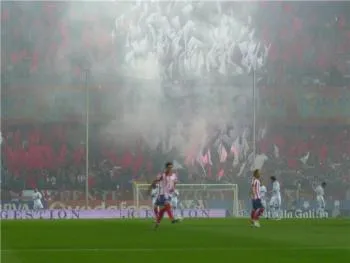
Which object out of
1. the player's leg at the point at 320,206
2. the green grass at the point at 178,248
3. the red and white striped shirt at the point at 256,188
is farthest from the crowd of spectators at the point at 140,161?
the green grass at the point at 178,248

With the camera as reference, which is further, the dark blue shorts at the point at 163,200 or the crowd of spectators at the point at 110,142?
the crowd of spectators at the point at 110,142

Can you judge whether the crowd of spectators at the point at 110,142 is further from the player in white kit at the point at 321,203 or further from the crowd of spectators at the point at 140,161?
the player in white kit at the point at 321,203

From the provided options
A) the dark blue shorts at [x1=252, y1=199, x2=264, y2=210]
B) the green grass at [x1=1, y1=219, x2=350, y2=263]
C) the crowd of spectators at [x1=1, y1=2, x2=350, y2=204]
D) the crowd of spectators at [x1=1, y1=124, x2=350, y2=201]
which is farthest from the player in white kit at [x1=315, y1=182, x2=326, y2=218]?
the green grass at [x1=1, y1=219, x2=350, y2=263]

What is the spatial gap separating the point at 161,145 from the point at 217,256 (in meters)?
39.2

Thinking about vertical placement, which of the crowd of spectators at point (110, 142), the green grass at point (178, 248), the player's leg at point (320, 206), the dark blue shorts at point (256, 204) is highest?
the crowd of spectators at point (110, 142)

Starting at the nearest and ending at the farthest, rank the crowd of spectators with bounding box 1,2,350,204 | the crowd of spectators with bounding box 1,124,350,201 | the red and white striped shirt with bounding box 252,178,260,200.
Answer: the red and white striped shirt with bounding box 252,178,260,200, the crowd of spectators with bounding box 1,124,350,201, the crowd of spectators with bounding box 1,2,350,204

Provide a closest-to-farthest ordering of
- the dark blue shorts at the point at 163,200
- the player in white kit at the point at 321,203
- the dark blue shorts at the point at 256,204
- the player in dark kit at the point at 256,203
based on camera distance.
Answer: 1. the dark blue shorts at the point at 163,200
2. the player in dark kit at the point at 256,203
3. the dark blue shorts at the point at 256,204
4. the player in white kit at the point at 321,203

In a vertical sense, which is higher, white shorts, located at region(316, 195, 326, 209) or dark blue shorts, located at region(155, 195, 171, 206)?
dark blue shorts, located at region(155, 195, 171, 206)

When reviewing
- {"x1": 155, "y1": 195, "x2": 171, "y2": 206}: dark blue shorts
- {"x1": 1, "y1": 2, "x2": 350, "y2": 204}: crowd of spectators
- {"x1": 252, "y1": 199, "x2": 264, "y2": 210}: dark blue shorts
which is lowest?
{"x1": 252, "y1": 199, "x2": 264, "y2": 210}: dark blue shorts

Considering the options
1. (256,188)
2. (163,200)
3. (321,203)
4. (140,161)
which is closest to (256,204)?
(256,188)

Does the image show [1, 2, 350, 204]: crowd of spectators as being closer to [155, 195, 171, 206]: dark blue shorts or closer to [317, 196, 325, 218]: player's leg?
[317, 196, 325, 218]: player's leg

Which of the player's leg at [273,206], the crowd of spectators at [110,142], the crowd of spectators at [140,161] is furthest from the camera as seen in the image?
the crowd of spectators at [110,142]

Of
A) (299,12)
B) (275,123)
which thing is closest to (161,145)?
(275,123)

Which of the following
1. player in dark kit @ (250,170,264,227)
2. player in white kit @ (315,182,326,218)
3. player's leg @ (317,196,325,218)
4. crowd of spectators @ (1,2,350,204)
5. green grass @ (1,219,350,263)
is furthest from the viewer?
crowd of spectators @ (1,2,350,204)
